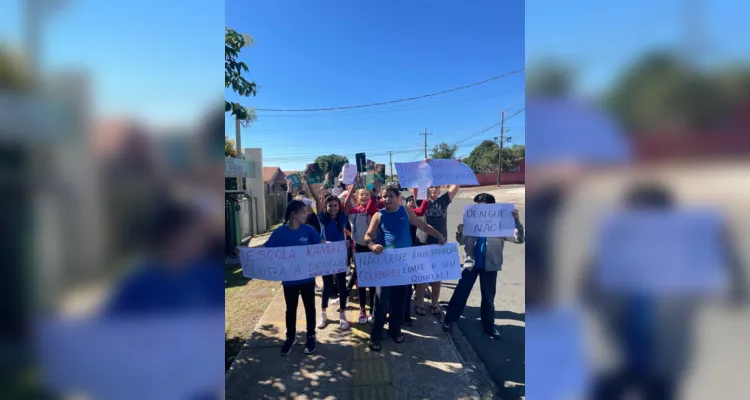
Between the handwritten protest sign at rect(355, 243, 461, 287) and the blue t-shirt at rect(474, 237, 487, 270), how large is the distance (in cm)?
50

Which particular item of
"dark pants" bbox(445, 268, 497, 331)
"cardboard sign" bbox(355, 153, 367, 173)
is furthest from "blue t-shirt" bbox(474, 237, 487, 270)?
"cardboard sign" bbox(355, 153, 367, 173)

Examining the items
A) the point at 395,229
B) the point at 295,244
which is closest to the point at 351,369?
the point at 295,244

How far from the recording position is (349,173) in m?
5.27

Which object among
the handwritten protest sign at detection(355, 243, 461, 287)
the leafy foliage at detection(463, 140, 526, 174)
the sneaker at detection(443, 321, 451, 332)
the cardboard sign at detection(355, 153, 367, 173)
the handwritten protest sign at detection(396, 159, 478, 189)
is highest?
the leafy foliage at detection(463, 140, 526, 174)

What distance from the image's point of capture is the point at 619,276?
109cm

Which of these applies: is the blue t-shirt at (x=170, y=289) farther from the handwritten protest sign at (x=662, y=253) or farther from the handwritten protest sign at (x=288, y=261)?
the handwritten protest sign at (x=288, y=261)

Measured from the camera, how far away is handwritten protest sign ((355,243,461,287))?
329 cm

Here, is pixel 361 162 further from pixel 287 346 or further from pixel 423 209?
pixel 287 346

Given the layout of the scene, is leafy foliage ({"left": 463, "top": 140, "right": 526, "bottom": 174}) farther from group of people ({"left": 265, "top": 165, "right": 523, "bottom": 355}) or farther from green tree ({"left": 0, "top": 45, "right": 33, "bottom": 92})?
green tree ({"left": 0, "top": 45, "right": 33, "bottom": 92})

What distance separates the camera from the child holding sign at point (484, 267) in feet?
11.6

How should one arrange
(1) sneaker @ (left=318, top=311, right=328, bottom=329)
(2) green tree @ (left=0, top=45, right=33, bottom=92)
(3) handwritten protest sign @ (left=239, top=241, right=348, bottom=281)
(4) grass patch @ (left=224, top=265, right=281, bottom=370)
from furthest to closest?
(1) sneaker @ (left=318, top=311, right=328, bottom=329)
(4) grass patch @ (left=224, top=265, right=281, bottom=370)
(3) handwritten protest sign @ (left=239, top=241, right=348, bottom=281)
(2) green tree @ (left=0, top=45, right=33, bottom=92)

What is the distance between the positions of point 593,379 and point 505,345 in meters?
2.60

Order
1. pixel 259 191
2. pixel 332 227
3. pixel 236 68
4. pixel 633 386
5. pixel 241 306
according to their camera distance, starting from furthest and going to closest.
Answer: pixel 259 191, pixel 241 306, pixel 332 227, pixel 236 68, pixel 633 386

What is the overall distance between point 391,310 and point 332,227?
127 cm
